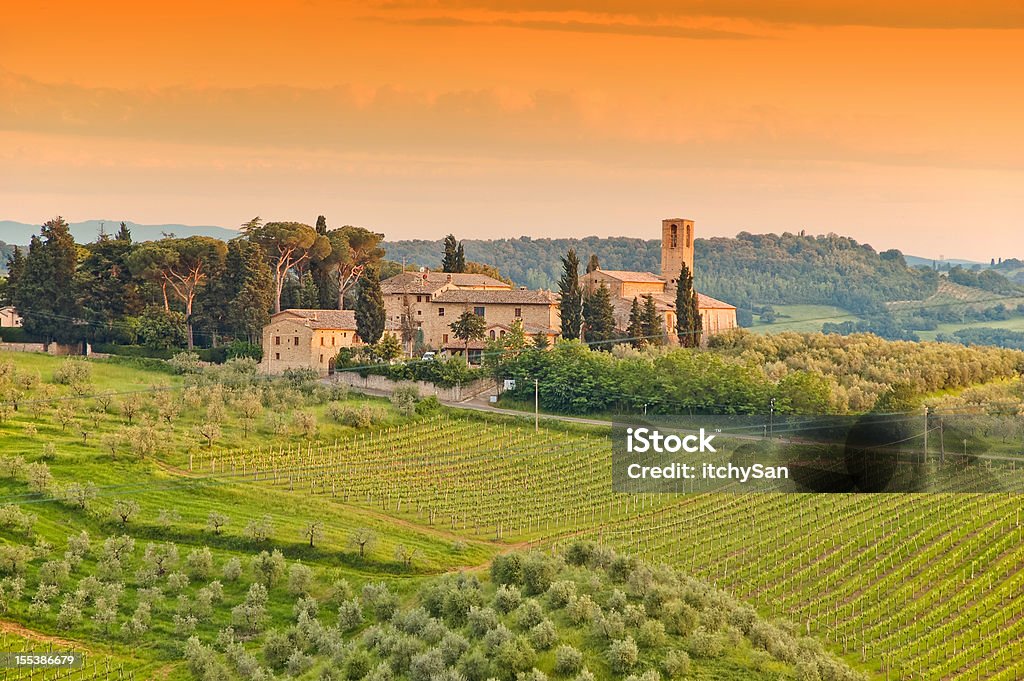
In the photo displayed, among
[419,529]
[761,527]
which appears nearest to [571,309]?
[419,529]

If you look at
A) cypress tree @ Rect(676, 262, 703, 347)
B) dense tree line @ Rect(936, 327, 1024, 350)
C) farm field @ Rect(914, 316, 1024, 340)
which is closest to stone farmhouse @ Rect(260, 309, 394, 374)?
cypress tree @ Rect(676, 262, 703, 347)

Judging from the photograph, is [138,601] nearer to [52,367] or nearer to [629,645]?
[629,645]

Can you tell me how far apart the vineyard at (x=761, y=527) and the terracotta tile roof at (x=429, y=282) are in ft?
63.3

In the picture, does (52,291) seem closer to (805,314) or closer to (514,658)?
(514,658)

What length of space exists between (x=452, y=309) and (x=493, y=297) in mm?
2607

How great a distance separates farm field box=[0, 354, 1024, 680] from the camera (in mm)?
43781

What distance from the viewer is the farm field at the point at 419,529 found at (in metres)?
43.8

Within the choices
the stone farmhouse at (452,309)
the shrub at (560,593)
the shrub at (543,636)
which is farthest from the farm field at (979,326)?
the shrub at (543,636)

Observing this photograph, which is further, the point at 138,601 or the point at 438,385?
the point at 438,385

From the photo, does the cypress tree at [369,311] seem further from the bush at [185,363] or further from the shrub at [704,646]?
the shrub at [704,646]

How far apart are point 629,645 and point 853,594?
57.2ft

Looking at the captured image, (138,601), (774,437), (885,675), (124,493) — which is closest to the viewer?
(885,675)

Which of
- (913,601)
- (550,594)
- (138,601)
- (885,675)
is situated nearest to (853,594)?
(913,601)

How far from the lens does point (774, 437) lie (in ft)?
206
